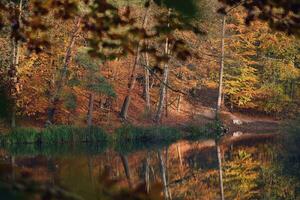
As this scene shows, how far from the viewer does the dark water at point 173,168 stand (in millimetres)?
13203

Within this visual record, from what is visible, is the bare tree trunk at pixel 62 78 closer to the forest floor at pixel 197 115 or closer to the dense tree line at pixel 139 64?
the dense tree line at pixel 139 64

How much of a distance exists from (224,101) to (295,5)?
34.0m

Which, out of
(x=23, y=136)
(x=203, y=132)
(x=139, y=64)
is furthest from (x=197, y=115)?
(x=139, y=64)

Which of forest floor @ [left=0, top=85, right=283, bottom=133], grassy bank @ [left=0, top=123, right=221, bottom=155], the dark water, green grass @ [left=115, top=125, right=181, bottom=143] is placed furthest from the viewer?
forest floor @ [left=0, top=85, right=283, bottom=133]

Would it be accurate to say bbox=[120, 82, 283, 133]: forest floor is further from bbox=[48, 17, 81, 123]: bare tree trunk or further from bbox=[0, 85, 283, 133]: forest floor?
bbox=[48, 17, 81, 123]: bare tree trunk

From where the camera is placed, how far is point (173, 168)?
16875mm

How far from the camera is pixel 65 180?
43.0ft

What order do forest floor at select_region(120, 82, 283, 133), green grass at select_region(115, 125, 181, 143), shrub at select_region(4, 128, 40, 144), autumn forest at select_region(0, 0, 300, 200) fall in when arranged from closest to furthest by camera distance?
1. autumn forest at select_region(0, 0, 300, 200)
2. shrub at select_region(4, 128, 40, 144)
3. green grass at select_region(115, 125, 181, 143)
4. forest floor at select_region(120, 82, 283, 133)

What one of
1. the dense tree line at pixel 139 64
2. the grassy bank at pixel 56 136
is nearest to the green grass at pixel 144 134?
the grassy bank at pixel 56 136

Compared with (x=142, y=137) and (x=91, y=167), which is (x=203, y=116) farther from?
(x=91, y=167)

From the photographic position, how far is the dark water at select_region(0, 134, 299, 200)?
13.2 m

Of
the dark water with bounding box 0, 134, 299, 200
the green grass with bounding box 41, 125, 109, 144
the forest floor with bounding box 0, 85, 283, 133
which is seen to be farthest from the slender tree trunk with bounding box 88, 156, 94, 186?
the forest floor with bounding box 0, 85, 283, 133

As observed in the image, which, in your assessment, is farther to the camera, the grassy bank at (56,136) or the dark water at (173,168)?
the grassy bank at (56,136)

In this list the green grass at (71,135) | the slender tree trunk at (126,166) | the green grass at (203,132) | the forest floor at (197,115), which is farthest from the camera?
the forest floor at (197,115)
